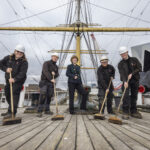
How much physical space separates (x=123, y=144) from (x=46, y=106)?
107 inches

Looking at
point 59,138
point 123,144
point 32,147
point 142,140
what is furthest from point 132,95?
point 32,147

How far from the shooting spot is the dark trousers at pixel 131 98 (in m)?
3.16

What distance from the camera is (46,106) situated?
3574 millimetres

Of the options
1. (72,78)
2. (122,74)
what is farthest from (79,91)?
(122,74)

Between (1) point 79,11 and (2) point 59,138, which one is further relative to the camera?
(1) point 79,11

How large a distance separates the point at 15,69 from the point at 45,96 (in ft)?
3.49

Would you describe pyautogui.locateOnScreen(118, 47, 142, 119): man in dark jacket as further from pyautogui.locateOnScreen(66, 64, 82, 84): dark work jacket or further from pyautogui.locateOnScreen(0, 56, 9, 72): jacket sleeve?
pyautogui.locateOnScreen(0, 56, 9, 72): jacket sleeve

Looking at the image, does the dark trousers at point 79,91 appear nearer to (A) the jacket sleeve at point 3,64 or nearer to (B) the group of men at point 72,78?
(B) the group of men at point 72,78

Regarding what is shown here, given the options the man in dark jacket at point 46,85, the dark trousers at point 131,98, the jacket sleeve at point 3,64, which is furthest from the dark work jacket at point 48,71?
the dark trousers at point 131,98

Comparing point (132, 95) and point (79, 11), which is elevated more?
point (79, 11)

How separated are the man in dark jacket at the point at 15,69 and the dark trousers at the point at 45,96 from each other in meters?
0.64

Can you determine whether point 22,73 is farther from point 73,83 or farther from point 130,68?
point 130,68

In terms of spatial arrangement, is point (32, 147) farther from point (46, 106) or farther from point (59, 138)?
point (46, 106)

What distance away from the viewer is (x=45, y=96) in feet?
11.2
